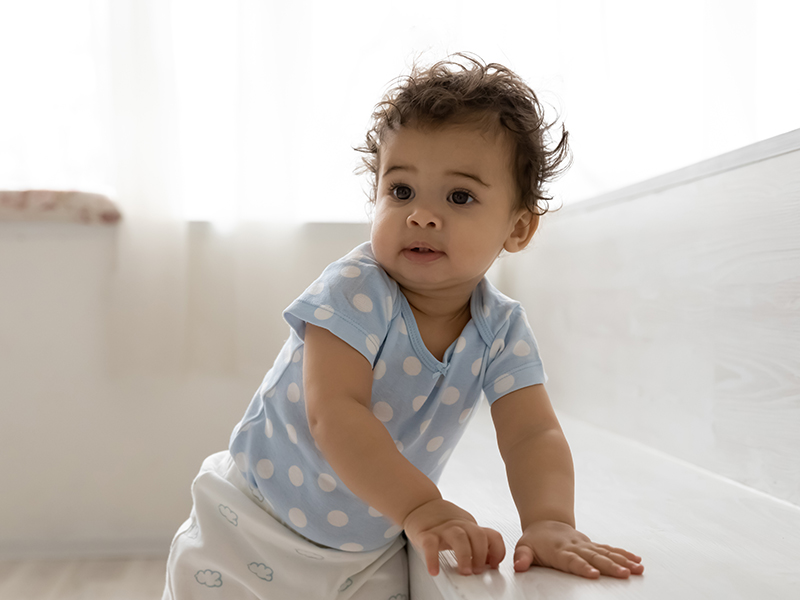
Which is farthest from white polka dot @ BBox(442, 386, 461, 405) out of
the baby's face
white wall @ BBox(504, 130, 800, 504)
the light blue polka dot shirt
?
white wall @ BBox(504, 130, 800, 504)

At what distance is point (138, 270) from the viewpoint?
1.33 metres

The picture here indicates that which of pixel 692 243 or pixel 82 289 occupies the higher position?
pixel 692 243

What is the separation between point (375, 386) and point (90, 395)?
3.05 feet

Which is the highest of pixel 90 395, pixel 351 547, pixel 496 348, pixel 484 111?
pixel 484 111

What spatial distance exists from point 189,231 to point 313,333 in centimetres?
89

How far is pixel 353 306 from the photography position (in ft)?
1.95

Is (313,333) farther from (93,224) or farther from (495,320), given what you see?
(93,224)

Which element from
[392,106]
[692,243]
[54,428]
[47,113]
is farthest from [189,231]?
[692,243]

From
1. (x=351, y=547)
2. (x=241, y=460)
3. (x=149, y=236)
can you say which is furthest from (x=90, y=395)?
(x=351, y=547)

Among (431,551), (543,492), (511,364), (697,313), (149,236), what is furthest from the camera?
(149,236)

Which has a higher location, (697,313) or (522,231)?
(522,231)

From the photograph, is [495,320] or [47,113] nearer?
[495,320]

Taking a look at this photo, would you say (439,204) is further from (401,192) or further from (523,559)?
(523,559)

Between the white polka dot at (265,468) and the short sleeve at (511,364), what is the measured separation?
24 centimetres
